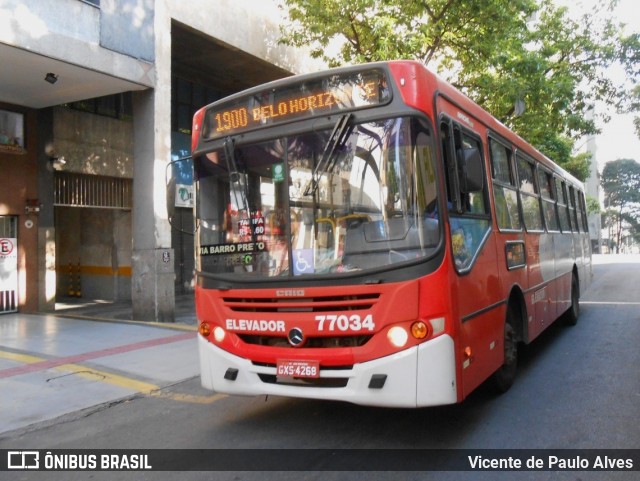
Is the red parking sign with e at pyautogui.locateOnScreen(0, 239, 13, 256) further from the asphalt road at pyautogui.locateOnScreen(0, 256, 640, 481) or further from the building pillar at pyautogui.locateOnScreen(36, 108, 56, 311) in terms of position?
the asphalt road at pyautogui.locateOnScreen(0, 256, 640, 481)

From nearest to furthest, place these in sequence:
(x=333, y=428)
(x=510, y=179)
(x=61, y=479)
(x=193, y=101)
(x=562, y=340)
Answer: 1. (x=61, y=479)
2. (x=333, y=428)
3. (x=510, y=179)
4. (x=562, y=340)
5. (x=193, y=101)

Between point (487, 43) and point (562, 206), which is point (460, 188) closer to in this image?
point (562, 206)

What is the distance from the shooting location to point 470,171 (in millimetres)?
4473

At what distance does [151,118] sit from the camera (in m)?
11.9

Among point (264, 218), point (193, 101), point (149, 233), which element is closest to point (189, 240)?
point (193, 101)

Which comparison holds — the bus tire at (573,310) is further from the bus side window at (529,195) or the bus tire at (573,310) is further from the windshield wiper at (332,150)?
the windshield wiper at (332,150)

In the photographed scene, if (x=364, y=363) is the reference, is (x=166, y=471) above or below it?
below

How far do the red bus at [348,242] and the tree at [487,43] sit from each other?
764 cm

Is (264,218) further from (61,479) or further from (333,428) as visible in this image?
(61,479)

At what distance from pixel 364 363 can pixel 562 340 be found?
5.72 metres

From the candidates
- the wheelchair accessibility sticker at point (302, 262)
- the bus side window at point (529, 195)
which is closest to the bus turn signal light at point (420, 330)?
the wheelchair accessibility sticker at point (302, 262)

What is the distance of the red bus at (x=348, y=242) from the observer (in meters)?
4.09

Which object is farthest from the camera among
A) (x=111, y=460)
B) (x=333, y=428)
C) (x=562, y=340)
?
(x=562, y=340)

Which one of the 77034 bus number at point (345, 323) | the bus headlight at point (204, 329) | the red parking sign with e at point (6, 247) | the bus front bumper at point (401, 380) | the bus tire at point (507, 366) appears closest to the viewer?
the bus front bumper at point (401, 380)
